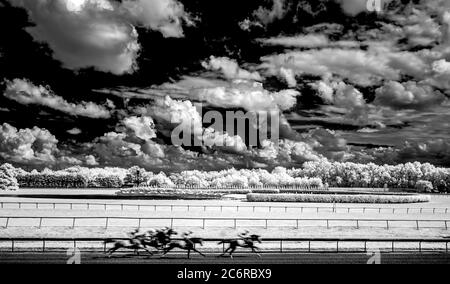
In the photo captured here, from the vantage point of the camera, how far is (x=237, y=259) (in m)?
14.7

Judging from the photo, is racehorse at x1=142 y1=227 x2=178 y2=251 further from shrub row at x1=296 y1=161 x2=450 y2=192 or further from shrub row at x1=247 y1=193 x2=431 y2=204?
shrub row at x1=296 y1=161 x2=450 y2=192

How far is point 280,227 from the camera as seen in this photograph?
28156 mm

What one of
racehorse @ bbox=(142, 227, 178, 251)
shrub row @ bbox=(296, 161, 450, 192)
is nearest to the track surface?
racehorse @ bbox=(142, 227, 178, 251)

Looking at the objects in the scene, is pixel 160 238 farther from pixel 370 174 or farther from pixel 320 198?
pixel 370 174

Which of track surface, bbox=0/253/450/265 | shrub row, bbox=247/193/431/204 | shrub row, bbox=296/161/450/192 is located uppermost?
shrub row, bbox=296/161/450/192

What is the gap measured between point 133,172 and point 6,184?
250 ft

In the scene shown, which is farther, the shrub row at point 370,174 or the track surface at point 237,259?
the shrub row at point 370,174

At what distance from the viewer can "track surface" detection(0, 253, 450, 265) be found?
14.2 metres

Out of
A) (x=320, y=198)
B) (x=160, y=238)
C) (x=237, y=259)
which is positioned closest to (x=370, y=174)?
(x=320, y=198)

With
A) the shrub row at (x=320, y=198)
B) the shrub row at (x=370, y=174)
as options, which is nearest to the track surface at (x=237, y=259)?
the shrub row at (x=320, y=198)

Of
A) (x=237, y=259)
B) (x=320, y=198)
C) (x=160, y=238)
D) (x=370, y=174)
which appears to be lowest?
(x=237, y=259)

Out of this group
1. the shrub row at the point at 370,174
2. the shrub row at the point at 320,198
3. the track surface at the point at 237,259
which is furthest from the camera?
the shrub row at the point at 370,174

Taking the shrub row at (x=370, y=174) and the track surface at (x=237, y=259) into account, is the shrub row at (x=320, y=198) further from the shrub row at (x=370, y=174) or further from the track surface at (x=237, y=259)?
the shrub row at (x=370, y=174)

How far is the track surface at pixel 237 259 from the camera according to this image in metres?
14.2
